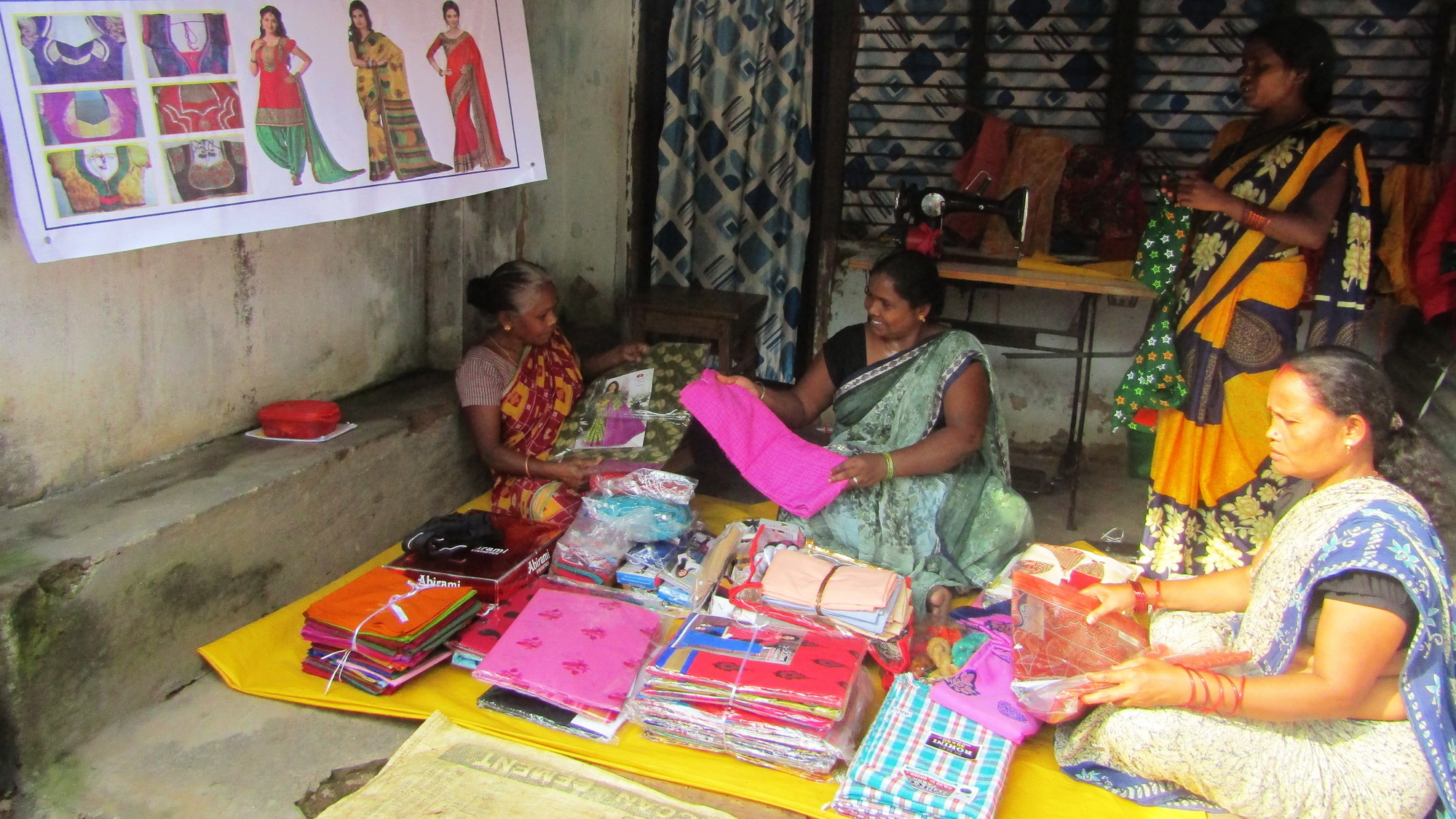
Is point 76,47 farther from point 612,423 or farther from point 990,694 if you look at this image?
point 990,694

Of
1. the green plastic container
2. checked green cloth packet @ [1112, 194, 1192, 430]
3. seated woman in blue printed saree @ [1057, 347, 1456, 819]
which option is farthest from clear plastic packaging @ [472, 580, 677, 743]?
the green plastic container

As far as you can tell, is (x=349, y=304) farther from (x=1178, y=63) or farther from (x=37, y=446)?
(x=1178, y=63)

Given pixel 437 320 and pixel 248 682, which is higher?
pixel 437 320

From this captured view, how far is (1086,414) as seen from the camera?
5.32m

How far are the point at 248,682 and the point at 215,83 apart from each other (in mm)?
1574

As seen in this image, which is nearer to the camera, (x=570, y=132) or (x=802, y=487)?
(x=802, y=487)

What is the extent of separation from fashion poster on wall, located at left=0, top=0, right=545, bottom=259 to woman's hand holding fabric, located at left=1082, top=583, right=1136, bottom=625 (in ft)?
7.78

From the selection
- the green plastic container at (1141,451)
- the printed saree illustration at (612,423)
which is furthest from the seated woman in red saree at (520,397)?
the green plastic container at (1141,451)

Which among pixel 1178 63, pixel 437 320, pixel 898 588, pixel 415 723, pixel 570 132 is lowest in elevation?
pixel 415 723

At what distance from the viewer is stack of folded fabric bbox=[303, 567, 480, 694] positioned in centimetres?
293

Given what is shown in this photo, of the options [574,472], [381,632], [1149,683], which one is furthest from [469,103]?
[1149,683]

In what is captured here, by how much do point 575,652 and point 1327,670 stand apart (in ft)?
5.85

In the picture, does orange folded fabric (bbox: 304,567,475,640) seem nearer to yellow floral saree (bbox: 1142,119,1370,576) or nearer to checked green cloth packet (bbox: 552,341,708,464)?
checked green cloth packet (bbox: 552,341,708,464)

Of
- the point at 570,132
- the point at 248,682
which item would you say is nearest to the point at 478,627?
the point at 248,682
